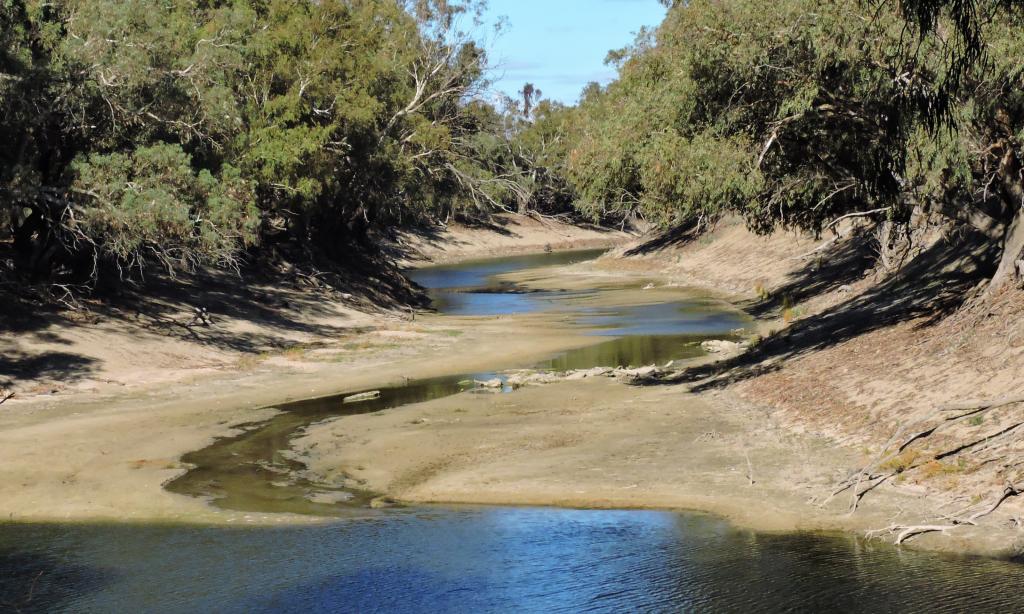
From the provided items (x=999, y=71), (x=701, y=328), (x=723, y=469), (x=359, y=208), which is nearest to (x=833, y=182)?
(x=999, y=71)

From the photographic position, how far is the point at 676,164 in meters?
23.1

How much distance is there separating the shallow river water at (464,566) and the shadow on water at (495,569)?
25 mm

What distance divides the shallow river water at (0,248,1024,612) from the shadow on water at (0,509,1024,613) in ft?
0.08

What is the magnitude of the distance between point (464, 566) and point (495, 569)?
39 centimetres

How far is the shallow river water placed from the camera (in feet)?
39.0

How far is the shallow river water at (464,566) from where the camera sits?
1189 centimetres

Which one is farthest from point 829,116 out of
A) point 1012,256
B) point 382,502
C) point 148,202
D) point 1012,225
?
point 148,202

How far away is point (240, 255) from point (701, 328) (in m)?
18.3

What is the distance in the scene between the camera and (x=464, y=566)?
1331 cm

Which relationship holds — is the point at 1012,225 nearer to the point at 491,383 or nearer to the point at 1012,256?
the point at 1012,256

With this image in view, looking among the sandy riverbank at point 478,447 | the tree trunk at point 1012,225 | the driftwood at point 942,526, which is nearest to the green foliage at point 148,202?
the sandy riverbank at point 478,447

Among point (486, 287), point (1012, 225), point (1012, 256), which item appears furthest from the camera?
point (486, 287)

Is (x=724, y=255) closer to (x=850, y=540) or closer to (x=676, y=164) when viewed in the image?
(x=676, y=164)

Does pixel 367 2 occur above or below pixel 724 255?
above
